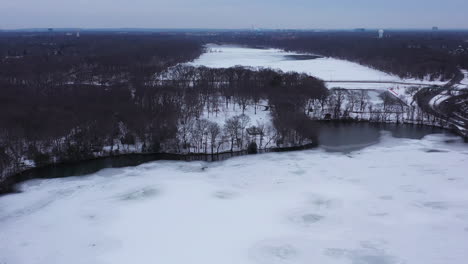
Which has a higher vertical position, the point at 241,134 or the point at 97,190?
the point at 241,134

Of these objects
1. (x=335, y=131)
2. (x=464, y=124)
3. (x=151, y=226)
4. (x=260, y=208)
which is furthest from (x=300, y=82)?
(x=151, y=226)

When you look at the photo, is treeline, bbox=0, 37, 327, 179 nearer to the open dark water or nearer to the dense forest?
the dense forest

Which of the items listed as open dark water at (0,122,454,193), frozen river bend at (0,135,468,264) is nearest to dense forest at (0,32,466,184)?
open dark water at (0,122,454,193)

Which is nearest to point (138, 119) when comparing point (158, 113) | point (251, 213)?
point (158, 113)

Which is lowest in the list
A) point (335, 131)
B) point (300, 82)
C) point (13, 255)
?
point (13, 255)

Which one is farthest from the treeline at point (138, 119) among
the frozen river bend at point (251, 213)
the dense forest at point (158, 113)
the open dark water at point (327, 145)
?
the frozen river bend at point (251, 213)

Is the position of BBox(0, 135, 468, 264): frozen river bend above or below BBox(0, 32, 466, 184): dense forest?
below

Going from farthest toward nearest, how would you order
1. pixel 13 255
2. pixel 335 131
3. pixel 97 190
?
pixel 335 131, pixel 97 190, pixel 13 255

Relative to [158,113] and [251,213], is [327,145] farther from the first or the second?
[158,113]

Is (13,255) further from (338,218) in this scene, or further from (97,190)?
(338,218)
